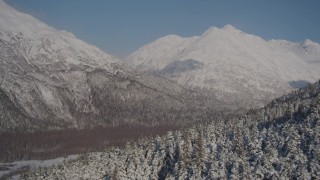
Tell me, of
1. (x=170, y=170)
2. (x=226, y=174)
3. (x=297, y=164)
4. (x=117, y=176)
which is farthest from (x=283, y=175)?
(x=117, y=176)

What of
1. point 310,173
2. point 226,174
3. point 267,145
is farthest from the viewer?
point 267,145

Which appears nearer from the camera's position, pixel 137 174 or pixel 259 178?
pixel 259 178

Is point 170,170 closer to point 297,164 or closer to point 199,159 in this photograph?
point 199,159

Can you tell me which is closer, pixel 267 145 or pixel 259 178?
pixel 259 178

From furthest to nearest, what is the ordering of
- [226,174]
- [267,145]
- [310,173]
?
[267,145], [226,174], [310,173]

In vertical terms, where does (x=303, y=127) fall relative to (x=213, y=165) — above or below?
above

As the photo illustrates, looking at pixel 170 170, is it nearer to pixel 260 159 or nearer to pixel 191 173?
pixel 191 173

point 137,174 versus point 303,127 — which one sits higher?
point 303,127

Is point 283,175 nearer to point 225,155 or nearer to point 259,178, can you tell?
point 259,178

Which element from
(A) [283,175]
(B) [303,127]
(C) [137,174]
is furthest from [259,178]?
(C) [137,174]
